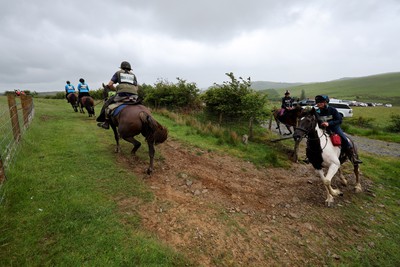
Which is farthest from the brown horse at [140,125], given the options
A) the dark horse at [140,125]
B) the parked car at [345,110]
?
the parked car at [345,110]

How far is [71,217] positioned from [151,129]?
270cm

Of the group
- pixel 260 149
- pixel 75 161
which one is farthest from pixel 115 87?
pixel 260 149

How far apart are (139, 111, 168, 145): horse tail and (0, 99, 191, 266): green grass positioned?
3.87ft

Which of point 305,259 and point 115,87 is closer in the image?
point 305,259

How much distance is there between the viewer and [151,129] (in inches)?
216

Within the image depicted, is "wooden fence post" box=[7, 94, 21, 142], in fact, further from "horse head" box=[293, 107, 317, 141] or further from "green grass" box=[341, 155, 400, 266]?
"green grass" box=[341, 155, 400, 266]

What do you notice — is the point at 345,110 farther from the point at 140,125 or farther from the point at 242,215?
the point at 140,125

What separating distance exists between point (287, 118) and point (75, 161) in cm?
1008

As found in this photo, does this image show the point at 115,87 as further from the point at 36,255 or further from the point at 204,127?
the point at 204,127

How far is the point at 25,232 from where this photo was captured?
3.14 m

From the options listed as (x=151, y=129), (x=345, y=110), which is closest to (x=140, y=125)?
(x=151, y=129)

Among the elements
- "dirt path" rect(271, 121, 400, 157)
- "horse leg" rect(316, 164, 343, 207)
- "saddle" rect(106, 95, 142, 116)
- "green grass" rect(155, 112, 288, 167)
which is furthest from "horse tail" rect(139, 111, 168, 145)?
"dirt path" rect(271, 121, 400, 157)

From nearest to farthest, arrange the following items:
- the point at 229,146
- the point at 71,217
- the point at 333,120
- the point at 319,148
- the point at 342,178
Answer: the point at 71,217, the point at 319,148, the point at 333,120, the point at 342,178, the point at 229,146

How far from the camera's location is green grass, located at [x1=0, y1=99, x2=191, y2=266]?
2879 millimetres
